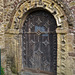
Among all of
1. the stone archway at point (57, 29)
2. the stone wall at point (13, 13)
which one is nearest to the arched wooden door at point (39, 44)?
the stone archway at point (57, 29)

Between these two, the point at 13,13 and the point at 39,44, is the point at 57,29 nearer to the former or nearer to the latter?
the point at 39,44

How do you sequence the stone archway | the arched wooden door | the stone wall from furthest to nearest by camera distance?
1. the arched wooden door
2. the stone archway
3. the stone wall

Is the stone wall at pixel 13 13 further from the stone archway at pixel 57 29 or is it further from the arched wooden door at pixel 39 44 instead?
the arched wooden door at pixel 39 44

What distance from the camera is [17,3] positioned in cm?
399

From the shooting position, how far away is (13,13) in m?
4.06

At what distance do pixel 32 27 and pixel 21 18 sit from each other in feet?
1.70

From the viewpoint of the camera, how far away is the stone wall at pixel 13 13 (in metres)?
3.16

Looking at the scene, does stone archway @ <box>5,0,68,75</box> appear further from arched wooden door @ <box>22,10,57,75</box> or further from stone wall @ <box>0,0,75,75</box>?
arched wooden door @ <box>22,10,57,75</box>

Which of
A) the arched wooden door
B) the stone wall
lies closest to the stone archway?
the stone wall

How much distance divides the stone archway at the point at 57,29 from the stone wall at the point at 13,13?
0.12m

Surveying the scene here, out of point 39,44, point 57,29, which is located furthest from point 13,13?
point 57,29

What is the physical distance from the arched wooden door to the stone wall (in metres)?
0.56

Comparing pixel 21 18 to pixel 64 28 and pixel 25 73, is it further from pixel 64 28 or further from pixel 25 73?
pixel 25 73

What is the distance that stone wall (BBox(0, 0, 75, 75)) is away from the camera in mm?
3162
